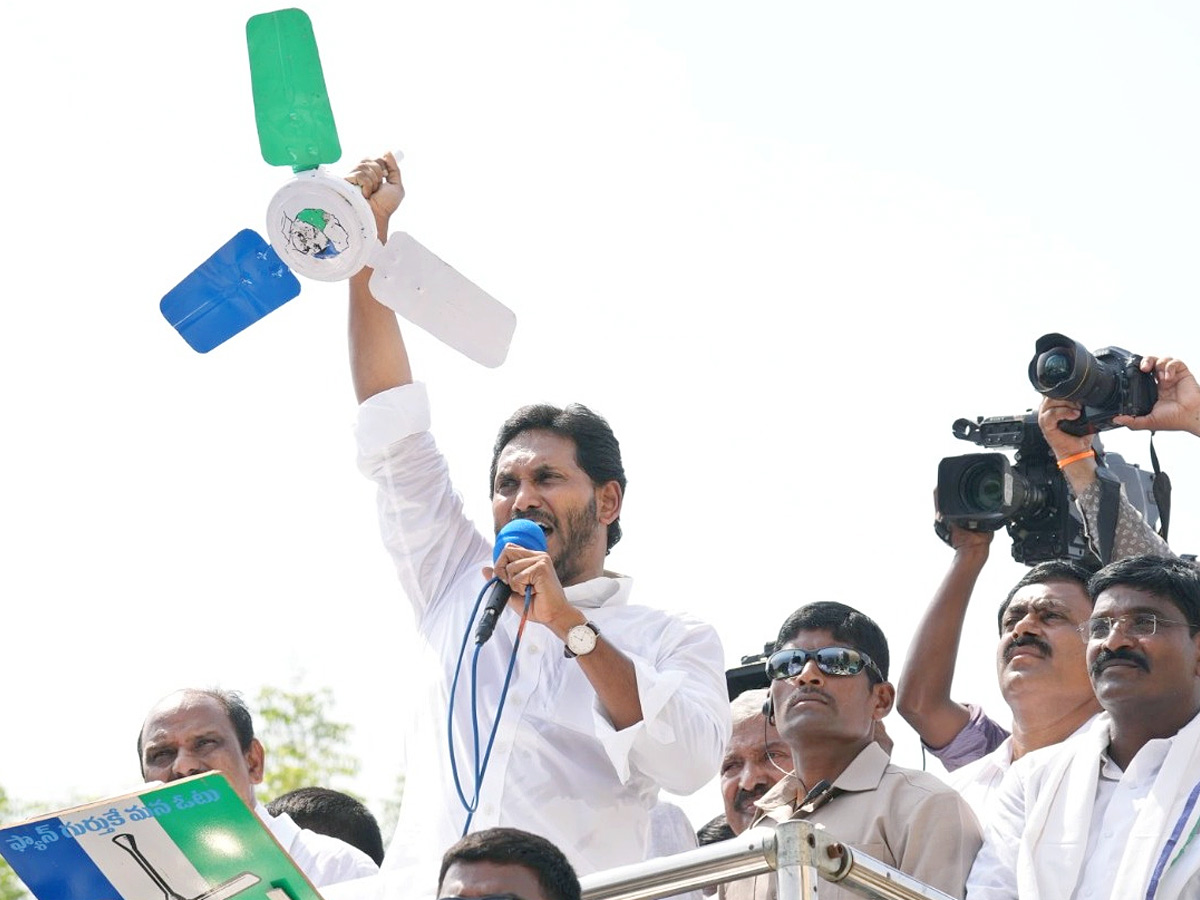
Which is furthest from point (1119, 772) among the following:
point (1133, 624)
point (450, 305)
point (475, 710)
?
point (450, 305)

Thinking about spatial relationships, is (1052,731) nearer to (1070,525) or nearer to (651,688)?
(1070,525)

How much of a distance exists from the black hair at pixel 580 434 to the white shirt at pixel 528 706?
21 centimetres

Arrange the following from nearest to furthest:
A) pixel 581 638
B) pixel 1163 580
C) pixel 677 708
A: pixel 581 638 → pixel 677 708 → pixel 1163 580

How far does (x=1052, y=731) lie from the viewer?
514 cm

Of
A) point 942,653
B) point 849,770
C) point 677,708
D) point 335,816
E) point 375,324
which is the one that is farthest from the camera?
point 335,816

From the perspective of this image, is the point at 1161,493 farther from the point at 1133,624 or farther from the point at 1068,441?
the point at 1133,624

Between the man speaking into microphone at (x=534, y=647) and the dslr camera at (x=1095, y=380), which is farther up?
the dslr camera at (x=1095, y=380)

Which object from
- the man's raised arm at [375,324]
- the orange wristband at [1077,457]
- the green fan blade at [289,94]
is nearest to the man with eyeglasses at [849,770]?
the orange wristband at [1077,457]

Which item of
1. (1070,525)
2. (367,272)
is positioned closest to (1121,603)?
(1070,525)

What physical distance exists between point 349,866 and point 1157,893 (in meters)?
2.43

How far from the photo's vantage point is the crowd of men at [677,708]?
428 centimetres

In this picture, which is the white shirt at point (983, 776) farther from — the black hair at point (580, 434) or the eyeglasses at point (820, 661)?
the black hair at point (580, 434)

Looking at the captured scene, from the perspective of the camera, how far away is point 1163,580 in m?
4.61

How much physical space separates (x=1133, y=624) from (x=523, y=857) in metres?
1.98
